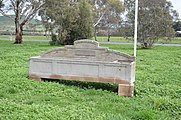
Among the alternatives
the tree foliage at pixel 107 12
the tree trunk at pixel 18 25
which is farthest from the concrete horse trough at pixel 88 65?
the tree foliage at pixel 107 12

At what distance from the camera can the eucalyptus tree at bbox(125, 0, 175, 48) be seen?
2666 cm

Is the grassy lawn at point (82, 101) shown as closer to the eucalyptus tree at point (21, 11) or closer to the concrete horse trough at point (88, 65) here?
the concrete horse trough at point (88, 65)

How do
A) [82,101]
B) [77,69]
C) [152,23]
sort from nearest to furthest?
[82,101] → [77,69] → [152,23]

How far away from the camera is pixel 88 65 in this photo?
8.27 metres

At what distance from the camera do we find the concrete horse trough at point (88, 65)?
8.02m

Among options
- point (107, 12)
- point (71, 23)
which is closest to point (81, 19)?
point (71, 23)

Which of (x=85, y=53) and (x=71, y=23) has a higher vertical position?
(x=71, y=23)

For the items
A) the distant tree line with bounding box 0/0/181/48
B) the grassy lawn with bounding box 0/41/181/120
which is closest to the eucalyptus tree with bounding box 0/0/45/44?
the distant tree line with bounding box 0/0/181/48

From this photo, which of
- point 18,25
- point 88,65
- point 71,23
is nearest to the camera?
point 88,65

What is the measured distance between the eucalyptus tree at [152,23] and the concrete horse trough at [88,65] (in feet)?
60.0

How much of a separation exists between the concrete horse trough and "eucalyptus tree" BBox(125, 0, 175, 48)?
18.3m

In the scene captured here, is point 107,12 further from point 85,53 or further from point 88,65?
point 88,65

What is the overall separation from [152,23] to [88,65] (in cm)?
1953

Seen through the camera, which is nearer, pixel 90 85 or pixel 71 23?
pixel 90 85
